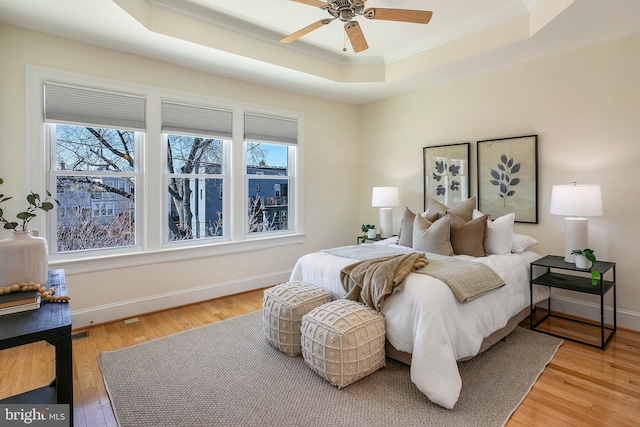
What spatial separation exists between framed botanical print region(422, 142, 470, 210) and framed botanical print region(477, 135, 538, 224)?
185 mm

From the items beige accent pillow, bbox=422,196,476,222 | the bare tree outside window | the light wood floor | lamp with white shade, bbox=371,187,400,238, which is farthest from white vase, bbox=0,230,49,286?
lamp with white shade, bbox=371,187,400,238

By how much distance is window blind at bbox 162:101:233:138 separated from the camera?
11.8 ft

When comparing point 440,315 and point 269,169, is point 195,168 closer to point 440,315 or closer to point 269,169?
point 269,169

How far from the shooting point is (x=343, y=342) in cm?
210

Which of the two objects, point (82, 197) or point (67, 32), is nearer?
point (67, 32)

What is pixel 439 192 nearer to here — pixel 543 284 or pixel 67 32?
pixel 543 284

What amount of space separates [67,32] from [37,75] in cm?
45

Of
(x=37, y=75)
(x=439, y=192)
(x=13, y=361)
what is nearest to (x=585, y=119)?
(x=439, y=192)

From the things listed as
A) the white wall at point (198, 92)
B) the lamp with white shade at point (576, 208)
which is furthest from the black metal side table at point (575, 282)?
the white wall at point (198, 92)

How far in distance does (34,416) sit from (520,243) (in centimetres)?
374

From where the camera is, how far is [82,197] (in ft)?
10.5

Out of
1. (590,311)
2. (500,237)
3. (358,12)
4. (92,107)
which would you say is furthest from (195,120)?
(590,311)

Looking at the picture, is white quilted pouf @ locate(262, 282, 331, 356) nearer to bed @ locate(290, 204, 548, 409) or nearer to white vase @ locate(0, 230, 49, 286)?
bed @ locate(290, 204, 548, 409)

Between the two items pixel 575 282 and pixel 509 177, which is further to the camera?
pixel 509 177
